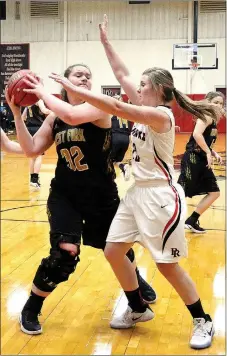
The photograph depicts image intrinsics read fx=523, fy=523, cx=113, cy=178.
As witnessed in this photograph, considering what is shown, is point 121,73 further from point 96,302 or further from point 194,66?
point 194,66

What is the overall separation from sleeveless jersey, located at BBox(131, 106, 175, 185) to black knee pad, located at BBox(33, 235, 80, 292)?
0.63 meters

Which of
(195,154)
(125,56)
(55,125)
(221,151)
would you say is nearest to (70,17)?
(125,56)

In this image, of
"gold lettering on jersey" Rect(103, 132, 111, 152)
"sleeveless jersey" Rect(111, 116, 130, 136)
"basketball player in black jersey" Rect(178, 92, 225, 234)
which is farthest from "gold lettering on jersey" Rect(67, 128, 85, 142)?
"sleeveless jersey" Rect(111, 116, 130, 136)

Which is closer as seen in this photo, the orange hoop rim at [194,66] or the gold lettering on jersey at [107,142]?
the gold lettering on jersey at [107,142]

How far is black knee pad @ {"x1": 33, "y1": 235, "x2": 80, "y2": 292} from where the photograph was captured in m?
3.13

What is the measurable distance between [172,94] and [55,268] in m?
A: 1.25

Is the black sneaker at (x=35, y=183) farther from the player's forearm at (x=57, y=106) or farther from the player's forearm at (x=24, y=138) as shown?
the player's forearm at (x=57, y=106)

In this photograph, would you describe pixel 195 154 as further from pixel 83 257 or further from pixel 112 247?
pixel 112 247

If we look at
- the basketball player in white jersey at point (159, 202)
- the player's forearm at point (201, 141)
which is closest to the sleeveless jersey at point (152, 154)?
the basketball player in white jersey at point (159, 202)

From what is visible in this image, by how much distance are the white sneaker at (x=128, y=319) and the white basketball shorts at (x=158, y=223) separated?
61cm

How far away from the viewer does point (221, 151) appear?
1417 cm

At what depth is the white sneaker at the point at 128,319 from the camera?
3395 millimetres

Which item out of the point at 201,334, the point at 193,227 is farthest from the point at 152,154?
the point at 193,227

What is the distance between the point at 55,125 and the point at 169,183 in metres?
0.80
